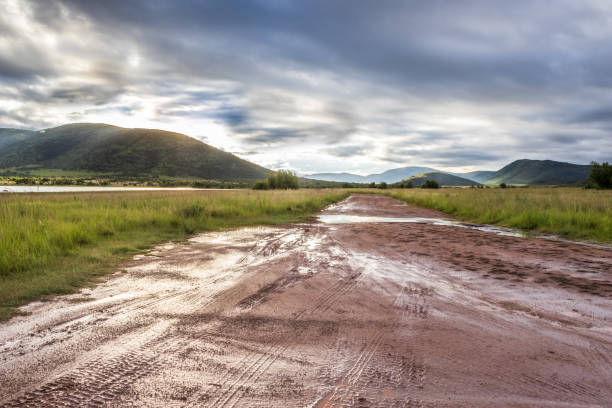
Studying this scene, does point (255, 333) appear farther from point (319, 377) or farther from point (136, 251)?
point (136, 251)

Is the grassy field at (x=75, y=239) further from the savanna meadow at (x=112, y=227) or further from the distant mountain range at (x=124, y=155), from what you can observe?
the distant mountain range at (x=124, y=155)

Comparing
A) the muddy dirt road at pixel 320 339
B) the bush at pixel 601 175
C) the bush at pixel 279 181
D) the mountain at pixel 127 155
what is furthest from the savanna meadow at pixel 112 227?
the mountain at pixel 127 155

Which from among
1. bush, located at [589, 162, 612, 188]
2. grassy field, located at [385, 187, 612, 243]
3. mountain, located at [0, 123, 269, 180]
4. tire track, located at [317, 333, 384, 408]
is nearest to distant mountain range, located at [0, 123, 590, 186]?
mountain, located at [0, 123, 269, 180]

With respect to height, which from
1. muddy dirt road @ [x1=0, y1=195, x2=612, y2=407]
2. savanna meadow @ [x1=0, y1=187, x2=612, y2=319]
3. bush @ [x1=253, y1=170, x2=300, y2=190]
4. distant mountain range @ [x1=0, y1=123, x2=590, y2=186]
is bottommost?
muddy dirt road @ [x1=0, y1=195, x2=612, y2=407]

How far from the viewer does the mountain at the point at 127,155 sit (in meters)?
125

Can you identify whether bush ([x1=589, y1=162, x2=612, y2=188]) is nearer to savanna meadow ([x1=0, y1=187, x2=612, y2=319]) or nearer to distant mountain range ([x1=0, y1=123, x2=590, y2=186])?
savanna meadow ([x1=0, y1=187, x2=612, y2=319])

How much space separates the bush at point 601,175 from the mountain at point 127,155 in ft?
366

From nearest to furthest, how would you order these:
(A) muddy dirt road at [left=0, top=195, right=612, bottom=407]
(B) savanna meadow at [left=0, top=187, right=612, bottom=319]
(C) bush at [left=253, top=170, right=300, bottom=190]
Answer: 1. (A) muddy dirt road at [left=0, top=195, right=612, bottom=407]
2. (B) savanna meadow at [left=0, top=187, right=612, bottom=319]
3. (C) bush at [left=253, top=170, right=300, bottom=190]

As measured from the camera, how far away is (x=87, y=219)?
956 centimetres

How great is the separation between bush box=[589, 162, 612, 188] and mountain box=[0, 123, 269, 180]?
111455mm

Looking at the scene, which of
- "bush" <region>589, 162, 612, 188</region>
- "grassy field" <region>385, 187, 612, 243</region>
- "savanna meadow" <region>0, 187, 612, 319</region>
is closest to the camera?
"savanna meadow" <region>0, 187, 612, 319</region>

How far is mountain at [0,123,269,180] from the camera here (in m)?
125

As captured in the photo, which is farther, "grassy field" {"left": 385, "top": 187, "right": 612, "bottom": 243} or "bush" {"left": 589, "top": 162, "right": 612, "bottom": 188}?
"bush" {"left": 589, "top": 162, "right": 612, "bottom": 188}

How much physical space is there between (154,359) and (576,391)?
325 cm
